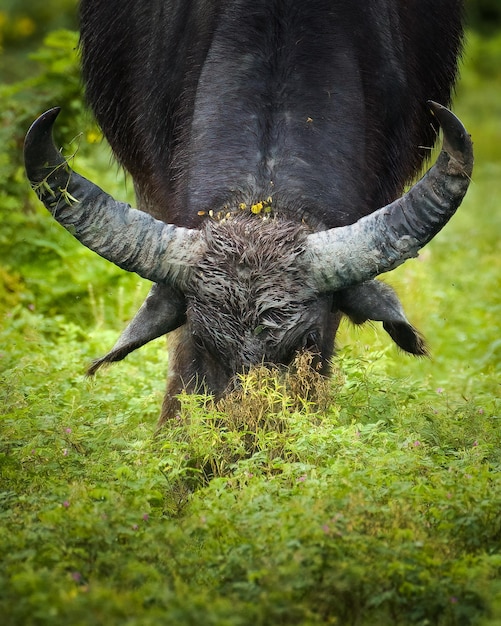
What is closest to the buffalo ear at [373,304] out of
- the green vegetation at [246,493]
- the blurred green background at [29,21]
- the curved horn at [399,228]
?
the curved horn at [399,228]

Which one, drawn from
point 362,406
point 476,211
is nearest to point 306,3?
point 362,406

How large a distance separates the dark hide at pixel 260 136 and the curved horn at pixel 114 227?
0.15 metres

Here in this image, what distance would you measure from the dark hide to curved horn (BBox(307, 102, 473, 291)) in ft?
0.47

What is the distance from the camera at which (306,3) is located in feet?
18.4

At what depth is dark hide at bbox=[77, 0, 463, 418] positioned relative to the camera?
493 cm

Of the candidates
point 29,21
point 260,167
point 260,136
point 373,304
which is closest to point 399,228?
point 373,304

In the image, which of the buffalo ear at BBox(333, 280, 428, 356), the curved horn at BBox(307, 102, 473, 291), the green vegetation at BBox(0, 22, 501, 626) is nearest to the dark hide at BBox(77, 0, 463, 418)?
the buffalo ear at BBox(333, 280, 428, 356)

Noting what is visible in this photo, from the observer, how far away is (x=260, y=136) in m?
5.32

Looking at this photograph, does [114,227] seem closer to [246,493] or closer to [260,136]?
[260,136]

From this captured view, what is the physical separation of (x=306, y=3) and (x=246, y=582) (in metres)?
3.45

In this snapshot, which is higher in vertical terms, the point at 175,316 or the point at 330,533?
the point at 330,533

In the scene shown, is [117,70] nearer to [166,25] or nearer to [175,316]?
[166,25]

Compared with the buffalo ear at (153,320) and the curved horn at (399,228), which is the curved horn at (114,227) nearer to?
the buffalo ear at (153,320)

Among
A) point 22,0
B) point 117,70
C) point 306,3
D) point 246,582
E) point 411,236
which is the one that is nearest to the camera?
point 246,582
